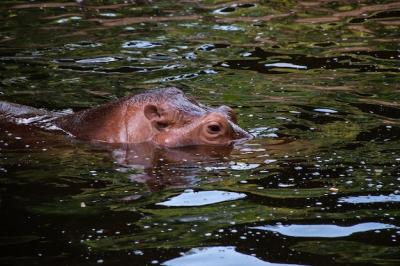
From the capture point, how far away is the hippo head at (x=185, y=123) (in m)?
7.65

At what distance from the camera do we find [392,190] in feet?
19.8

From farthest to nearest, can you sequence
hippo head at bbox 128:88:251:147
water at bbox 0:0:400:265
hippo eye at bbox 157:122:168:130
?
hippo eye at bbox 157:122:168:130 < hippo head at bbox 128:88:251:147 < water at bbox 0:0:400:265

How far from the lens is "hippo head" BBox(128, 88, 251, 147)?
7.65 m

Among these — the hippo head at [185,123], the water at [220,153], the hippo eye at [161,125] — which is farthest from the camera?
the hippo eye at [161,125]

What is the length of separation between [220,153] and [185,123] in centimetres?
58

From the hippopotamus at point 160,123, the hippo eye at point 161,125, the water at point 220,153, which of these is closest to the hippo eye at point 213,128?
the hippopotamus at point 160,123

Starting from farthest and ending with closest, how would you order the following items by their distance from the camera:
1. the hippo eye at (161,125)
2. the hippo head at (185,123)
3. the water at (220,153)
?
1. the hippo eye at (161,125)
2. the hippo head at (185,123)
3. the water at (220,153)

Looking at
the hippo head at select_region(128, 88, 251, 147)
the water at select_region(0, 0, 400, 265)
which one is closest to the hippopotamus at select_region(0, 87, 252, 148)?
the hippo head at select_region(128, 88, 251, 147)

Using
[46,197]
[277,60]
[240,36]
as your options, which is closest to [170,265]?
[46,197]

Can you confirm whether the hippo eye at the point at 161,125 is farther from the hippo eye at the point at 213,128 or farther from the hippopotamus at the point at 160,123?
the hippo eye at the point at 213,128

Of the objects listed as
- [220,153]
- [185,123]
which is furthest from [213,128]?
[220,153]

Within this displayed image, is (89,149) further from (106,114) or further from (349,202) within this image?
(349,202)

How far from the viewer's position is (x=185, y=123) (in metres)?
7.76

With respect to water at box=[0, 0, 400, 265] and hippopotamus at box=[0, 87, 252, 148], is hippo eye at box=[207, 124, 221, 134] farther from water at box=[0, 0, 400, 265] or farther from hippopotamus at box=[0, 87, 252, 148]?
water at box=[0, 0, 400, 265]
